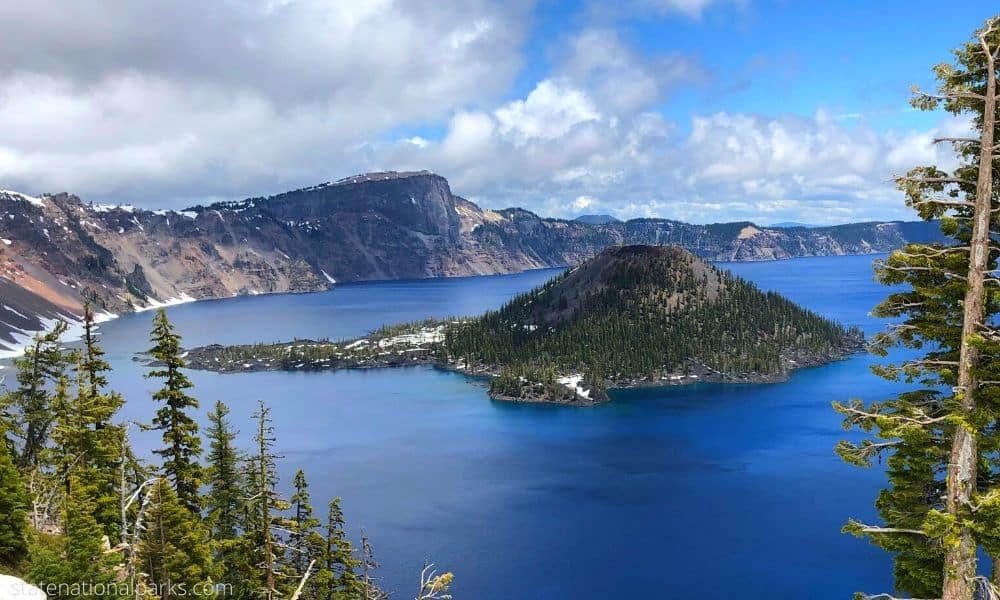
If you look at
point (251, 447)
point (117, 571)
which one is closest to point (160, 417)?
point (117, 571)

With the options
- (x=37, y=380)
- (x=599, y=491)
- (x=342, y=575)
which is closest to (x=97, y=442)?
(x=342, y=575)

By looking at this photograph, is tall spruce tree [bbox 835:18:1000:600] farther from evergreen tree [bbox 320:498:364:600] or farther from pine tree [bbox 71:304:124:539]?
pine tree [bbox 71:304:124:539]

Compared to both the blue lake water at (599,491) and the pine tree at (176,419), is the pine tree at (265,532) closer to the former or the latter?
the pine tree at (176,419)

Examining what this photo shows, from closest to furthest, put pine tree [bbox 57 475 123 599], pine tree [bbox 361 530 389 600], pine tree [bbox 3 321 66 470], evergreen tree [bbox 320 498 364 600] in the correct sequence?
pine tree [bbox 57 475 123 599] < pine tree [bbox 361 530 389 600] < evergreen tree [bbox 320 498 364 600] < pine tree [bbox 3 321 66 470]

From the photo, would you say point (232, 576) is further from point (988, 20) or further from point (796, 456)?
point (796, 456)

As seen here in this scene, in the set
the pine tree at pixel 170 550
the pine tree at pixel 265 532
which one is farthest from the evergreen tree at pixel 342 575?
the pine tree at pixel 170 550

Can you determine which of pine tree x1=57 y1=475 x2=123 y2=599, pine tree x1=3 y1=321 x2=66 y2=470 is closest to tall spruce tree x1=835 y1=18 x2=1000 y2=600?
pine tree x1=57 y1=475 x2=123 y2=599
